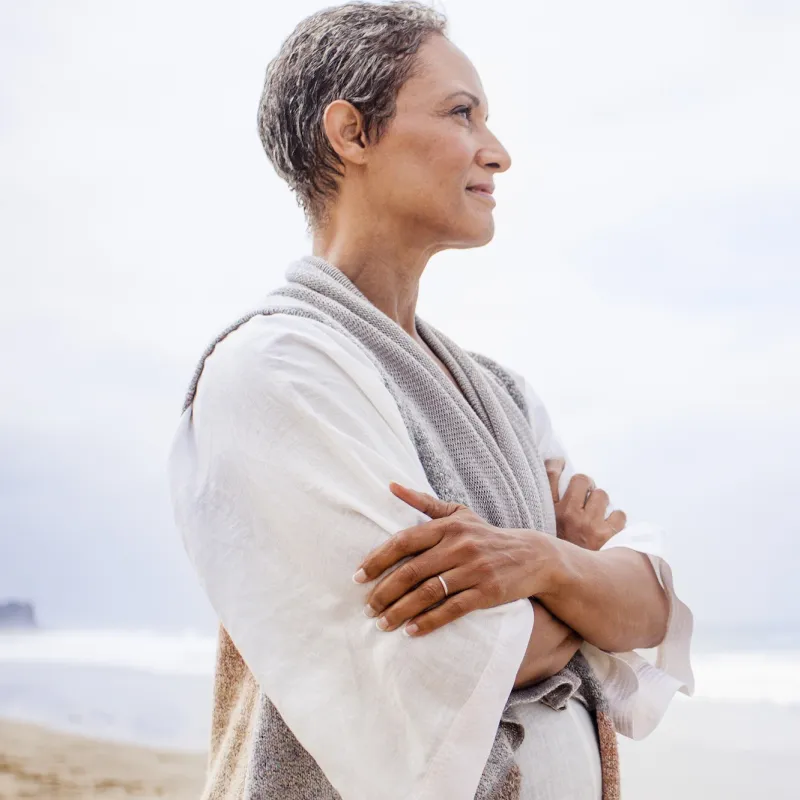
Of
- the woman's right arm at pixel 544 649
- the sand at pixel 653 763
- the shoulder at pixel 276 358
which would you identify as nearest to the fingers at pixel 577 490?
the woman's right arm at pixel 544 649

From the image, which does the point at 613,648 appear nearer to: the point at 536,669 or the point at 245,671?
the point at 536,669

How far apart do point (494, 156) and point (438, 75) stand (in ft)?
0.44

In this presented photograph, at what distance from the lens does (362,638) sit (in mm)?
1009

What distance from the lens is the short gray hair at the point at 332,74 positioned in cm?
138

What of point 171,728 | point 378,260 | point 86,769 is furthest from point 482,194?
point 171,728

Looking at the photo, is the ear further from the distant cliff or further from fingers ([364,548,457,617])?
the distant cliff

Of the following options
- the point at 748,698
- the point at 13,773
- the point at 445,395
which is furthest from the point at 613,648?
the point at 748,698

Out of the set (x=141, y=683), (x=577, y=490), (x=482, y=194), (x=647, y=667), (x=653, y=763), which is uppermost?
(x=482, y=194)

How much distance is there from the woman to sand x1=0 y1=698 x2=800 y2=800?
297 centimetres

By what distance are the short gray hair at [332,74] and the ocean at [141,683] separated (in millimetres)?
4440

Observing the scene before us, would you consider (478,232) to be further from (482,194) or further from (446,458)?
(446,458)

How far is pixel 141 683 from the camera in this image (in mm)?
6566

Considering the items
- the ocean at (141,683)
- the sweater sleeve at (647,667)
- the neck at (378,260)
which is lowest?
the ocean at (141,683)

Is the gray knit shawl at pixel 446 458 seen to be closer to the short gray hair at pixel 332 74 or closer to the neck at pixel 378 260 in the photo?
the neck at pixel 378 260
